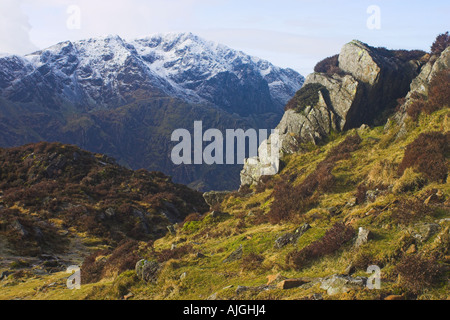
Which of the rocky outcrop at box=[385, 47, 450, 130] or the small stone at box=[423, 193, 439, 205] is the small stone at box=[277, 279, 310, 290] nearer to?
the small stone at box=[423, 193, 439, 205]

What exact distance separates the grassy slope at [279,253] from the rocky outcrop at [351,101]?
368 inches

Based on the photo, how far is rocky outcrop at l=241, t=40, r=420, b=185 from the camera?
3238 centimetres

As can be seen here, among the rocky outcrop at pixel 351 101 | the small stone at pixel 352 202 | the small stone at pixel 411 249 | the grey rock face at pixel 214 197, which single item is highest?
the rocky outcrop at pixel 351 101

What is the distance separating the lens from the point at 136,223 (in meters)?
34.6

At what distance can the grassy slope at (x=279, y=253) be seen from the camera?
10047 mm

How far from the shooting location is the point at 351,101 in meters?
31.7

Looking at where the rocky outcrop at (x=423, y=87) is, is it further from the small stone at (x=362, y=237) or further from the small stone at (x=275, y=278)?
the small stone at (x=275, y=278)

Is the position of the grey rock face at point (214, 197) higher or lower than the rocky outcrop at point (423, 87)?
lower

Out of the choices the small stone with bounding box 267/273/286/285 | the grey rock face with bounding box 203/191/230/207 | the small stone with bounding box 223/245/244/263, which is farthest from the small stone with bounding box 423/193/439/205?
the grey rock face with bounding box 203/191/230/207

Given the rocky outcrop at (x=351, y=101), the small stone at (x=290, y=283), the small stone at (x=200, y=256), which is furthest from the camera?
the rocky outcrop at (x=351, y=101)

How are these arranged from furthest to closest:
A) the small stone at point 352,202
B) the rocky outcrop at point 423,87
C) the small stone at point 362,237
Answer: the rocky outcrop at point 423,87, the small stone at point 352,202, the small stone at point 362,237

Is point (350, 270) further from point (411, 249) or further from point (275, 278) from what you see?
point (275, 278)

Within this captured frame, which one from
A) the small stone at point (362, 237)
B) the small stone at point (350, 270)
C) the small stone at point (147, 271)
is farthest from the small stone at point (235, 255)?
the small stone at point (350, 270)
